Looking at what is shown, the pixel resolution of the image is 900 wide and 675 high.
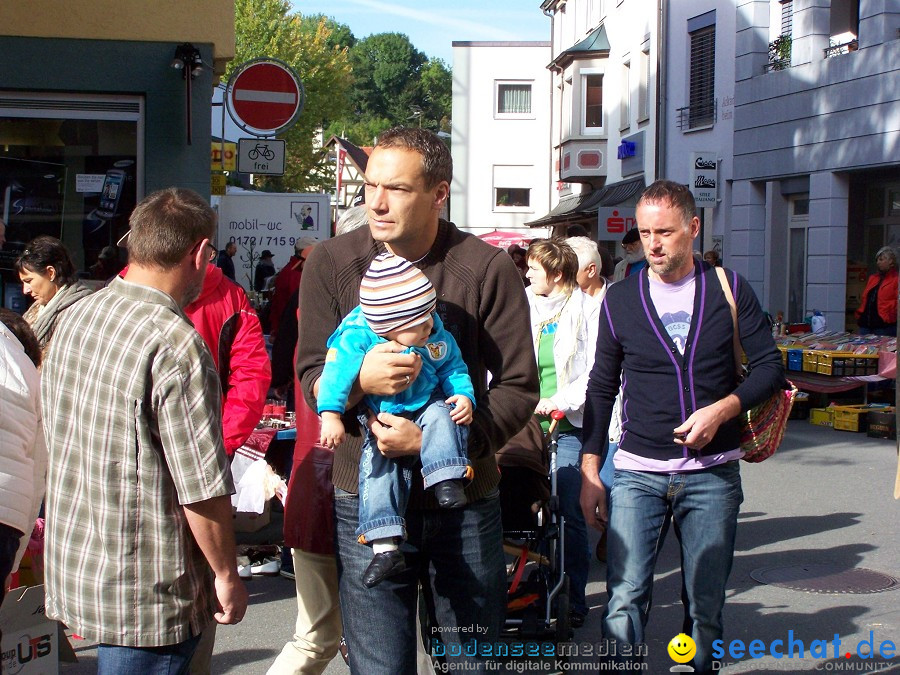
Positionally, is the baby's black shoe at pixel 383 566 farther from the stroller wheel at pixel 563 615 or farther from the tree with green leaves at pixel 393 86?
the tree with green leaves at pixel 393 86

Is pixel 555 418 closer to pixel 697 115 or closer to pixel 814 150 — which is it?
pixel 814 150

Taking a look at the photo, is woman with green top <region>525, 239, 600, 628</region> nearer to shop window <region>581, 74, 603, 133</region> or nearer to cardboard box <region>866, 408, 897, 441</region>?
cardboard box <region>866, 408, 897, 441</region>

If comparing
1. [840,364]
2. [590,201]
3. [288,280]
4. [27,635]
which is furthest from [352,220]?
[590,201]

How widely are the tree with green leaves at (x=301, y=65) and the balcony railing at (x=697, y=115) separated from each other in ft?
88.2

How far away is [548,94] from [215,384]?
1770 inches

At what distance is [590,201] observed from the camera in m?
34.6

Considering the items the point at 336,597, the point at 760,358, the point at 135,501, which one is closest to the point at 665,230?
the point at 760,358

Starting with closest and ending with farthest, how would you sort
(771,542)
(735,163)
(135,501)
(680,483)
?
(135,501) → (680,483) → (771,542) → (735,163)

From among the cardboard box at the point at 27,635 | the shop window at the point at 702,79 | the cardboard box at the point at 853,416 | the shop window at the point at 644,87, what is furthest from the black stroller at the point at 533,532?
the shop window at the point at 644,87

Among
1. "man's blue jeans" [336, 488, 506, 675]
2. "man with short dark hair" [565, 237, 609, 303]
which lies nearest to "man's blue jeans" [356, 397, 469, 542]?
"man's blue jeans" [336, 488, 506, 675]

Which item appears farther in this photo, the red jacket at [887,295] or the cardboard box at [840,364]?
the red jacket at [887,295]

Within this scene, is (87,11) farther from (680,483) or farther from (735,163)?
(735,163)

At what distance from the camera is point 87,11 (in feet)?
32.0

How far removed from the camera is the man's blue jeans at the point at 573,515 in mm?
5992
